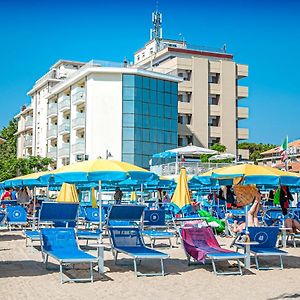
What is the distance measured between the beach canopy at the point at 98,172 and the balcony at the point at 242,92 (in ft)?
165

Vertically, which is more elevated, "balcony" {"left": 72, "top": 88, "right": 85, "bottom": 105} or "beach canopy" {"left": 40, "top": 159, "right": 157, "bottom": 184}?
"balcony" {"left": 72, "top": 88, "right": 85, "bottom": 105}

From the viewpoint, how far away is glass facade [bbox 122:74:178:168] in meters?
49.9

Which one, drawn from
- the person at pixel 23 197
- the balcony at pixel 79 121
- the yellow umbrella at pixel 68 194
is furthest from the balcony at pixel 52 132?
the yellow umbrella at pixel 68 194

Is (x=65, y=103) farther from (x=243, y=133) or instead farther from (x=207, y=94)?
(x=243, y=133)

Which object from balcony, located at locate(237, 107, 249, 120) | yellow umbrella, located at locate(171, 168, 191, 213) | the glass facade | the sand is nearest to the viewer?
the sand

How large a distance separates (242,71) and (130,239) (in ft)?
172

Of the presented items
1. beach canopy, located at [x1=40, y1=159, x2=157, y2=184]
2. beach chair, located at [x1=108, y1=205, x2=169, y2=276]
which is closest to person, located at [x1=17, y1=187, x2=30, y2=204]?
beach canopy, located at [x1=40, y1=159, x2=157, y2=184]

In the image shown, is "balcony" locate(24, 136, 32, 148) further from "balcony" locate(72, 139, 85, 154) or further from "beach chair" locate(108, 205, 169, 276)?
"beach chair" locate(108, 205, 169, 276)

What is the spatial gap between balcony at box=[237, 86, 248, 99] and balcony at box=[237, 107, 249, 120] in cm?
135

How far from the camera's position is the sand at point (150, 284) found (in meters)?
8.29

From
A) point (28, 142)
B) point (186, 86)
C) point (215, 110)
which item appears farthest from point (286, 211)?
point (28, 142)

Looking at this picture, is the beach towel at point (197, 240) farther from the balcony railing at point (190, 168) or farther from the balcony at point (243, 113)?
the balcony at point (243, 113)

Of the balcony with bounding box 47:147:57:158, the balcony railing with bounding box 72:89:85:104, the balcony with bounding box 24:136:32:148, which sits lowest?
the balcony with bounding box 47:147:57:158

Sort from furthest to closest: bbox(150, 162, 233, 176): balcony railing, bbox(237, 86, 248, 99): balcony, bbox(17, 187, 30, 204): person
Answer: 1. bbox(237, 86, 248, 99): balcony
2. bbox(150, 162, 233, 176): balcony railing
3. bbox(17, 187, 30, 204): person
